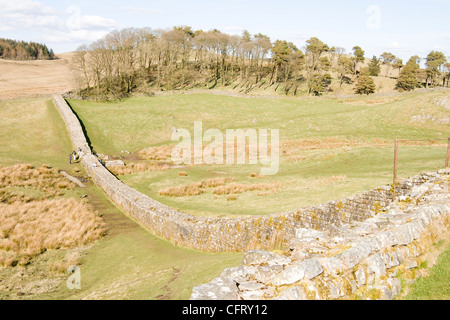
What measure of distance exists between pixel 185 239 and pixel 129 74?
5778cm

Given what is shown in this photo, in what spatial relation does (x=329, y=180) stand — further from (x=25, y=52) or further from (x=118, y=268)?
(x=25, y=52)

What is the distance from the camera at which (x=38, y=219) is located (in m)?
17.2

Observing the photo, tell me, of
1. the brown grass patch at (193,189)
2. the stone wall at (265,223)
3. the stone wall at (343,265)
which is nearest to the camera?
the stone wall at (343,265)

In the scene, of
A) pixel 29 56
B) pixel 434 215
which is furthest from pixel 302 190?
pixel 29 56

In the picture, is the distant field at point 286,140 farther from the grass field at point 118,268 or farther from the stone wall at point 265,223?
the grass field at point 118,268

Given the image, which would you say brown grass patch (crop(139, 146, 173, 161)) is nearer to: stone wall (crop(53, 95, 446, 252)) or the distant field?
the distant field

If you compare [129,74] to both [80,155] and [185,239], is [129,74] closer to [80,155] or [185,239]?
[80,155]

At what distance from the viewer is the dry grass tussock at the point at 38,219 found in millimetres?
13977

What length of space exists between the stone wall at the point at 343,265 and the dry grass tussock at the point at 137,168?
23626mm

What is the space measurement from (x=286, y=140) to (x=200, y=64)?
55.4 metres

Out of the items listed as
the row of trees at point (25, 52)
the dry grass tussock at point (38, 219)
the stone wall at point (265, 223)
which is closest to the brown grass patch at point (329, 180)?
the stone wall at point (265, 223)

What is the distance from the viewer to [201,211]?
17.0 metres

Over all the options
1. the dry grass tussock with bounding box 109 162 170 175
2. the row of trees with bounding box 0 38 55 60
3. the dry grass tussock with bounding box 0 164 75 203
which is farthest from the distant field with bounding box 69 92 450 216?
the row of trees with bounding box 0 38 55 60

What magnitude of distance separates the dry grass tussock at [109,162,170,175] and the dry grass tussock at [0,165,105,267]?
197 inches
